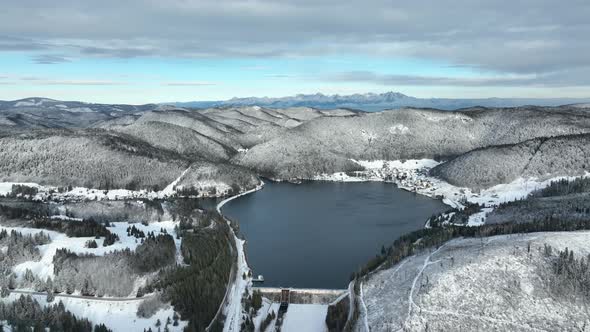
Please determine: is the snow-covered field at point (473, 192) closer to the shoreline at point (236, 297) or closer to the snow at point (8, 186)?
the shoreline at point (236, 297)

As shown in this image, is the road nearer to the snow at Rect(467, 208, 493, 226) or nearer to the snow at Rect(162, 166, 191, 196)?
the snow at Rect(467, 208, 493, 226)

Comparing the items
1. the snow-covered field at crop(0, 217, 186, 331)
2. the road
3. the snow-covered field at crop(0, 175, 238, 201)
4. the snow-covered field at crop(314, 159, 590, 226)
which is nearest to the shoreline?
the snow-covered field at crop(0, 217, 186, 331)

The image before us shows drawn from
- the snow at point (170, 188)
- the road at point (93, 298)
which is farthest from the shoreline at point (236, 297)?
the snow at point (170, 188)

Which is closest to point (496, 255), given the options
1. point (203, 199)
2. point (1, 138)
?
point (203, 199)

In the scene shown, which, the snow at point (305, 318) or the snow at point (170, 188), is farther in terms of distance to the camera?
the snow at point (170, 188)

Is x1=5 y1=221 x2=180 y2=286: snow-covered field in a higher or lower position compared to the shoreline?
higher

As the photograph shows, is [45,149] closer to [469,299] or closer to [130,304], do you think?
[130,304]

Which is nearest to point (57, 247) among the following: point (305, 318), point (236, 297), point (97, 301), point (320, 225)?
point (97, 301)
